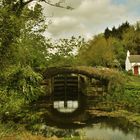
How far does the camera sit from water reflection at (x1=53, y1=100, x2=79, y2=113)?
44603 mm

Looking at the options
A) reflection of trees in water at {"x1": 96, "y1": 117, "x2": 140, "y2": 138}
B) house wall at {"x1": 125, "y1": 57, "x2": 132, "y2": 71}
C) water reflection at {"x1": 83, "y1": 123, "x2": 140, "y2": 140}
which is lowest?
water reflection at {"x1": 83, "y1": 123, "x2": 140, "y2": 140}

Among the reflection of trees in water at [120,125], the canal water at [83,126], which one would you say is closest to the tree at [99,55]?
the canal water at [83,126]

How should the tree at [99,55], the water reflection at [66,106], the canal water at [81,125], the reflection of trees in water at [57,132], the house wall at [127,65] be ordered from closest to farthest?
the canal water at [81,125], the reflection of trees in water at [57,132], the water reflection at [66,106], the tree at [99,55], the house wall at [127,65]

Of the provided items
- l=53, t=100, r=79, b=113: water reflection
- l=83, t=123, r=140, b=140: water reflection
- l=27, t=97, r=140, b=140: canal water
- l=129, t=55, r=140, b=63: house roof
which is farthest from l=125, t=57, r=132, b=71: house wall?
l=83, t=123, r=140, b=140: water reflection

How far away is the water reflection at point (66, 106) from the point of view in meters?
44.6

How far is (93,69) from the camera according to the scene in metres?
54.9

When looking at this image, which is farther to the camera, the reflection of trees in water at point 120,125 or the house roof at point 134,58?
the house roof at point 134,58

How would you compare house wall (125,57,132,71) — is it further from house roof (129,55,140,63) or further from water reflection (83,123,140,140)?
water reflection (83,123,140,140)

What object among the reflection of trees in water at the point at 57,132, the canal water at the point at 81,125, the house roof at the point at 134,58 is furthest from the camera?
the house roof at the point at 134,58

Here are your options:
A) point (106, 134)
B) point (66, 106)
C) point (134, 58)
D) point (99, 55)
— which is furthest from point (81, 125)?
point (134, 58)

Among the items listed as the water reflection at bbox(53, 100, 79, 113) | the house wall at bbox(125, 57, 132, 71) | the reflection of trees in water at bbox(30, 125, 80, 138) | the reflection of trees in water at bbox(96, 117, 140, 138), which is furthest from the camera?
the house wall at bbox(125, 57, 132, 71)

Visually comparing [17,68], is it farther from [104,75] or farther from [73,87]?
[73,87]

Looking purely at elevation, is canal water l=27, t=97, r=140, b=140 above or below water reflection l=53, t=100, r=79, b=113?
below

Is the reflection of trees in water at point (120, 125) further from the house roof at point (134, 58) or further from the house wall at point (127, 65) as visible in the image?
the house wall at point (127, 65)
